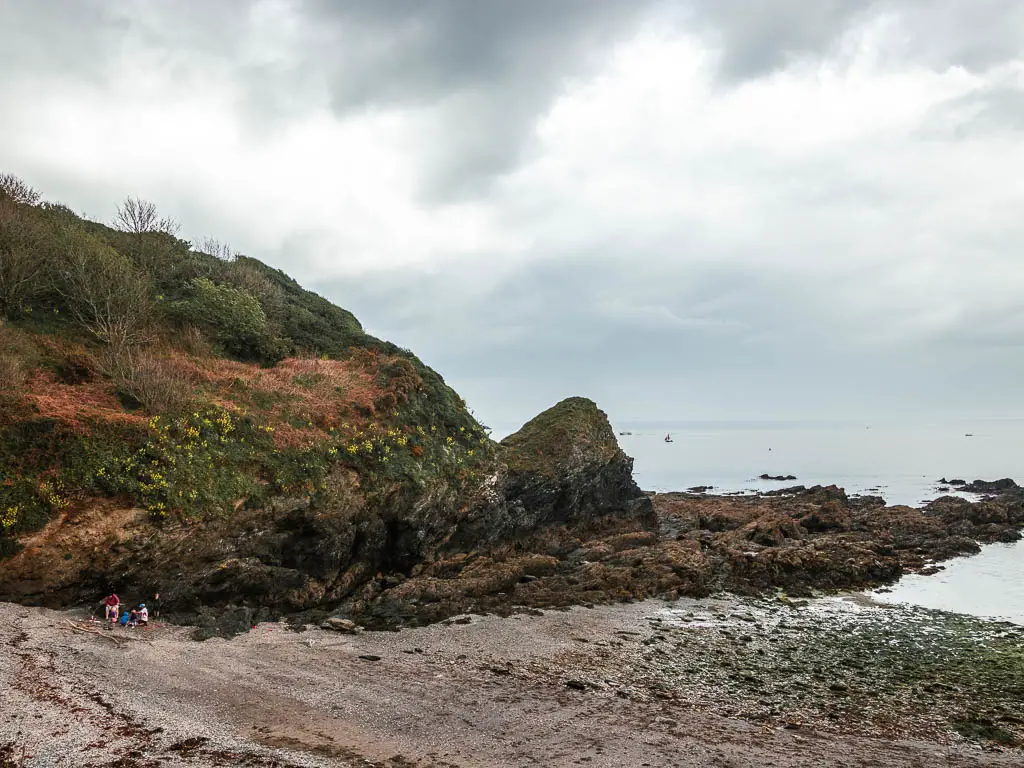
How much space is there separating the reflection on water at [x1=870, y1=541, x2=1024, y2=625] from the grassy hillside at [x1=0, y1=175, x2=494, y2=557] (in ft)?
87.4

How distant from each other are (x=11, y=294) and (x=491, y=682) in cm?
2954

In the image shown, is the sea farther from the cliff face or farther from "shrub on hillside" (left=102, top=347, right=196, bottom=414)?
"shrub on hillside" (left=102, top=347, right=196, bottom=414)

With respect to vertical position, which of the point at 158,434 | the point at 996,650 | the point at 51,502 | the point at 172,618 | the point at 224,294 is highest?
the point at 224,294

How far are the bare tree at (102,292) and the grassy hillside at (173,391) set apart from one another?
10cm

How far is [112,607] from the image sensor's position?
1881 centimetres

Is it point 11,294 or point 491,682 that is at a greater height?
point 11,294

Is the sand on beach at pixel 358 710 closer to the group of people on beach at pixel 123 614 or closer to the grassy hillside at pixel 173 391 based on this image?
the group of people on beach at pixel 123 614

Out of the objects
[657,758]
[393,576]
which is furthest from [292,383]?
[657,758]

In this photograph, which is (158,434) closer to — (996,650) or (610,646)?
(610,646)

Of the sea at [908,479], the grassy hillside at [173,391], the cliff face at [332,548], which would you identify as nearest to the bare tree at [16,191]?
the grassy hillside at [173,391]

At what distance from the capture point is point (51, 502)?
734 inches

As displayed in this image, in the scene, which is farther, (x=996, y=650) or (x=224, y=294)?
(x=224, y=294)

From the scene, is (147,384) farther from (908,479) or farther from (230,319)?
(908,479)

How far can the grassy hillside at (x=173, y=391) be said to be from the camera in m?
20.1
